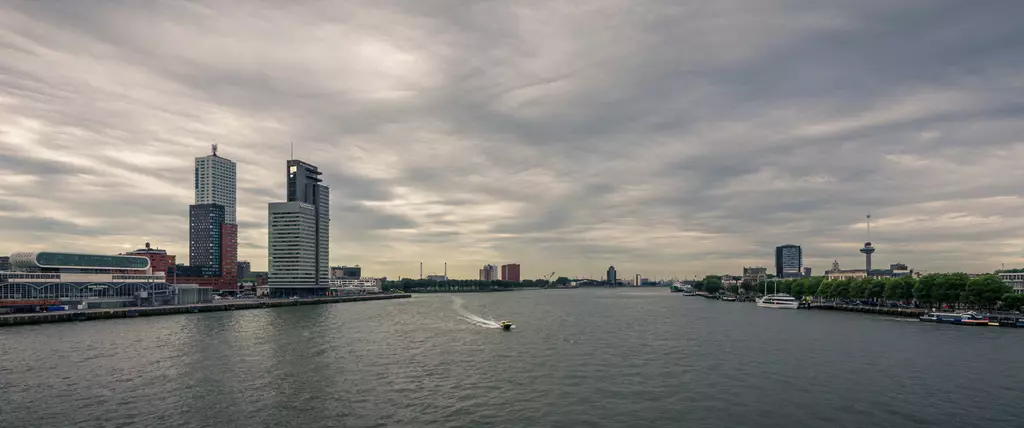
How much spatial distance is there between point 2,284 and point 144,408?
135m

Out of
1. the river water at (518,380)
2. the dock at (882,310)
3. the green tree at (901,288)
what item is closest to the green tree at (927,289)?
the dock at (882,310)

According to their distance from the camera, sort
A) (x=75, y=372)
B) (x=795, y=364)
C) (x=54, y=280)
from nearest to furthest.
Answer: (x=75, y=372), (x=795, y=364), (x=54, y=280)

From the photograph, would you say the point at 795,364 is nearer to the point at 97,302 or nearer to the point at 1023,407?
the point at 1023,407

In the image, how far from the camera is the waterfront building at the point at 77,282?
146 metres

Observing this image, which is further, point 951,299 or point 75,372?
point 951,299

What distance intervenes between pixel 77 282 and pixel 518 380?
→ 171 meters

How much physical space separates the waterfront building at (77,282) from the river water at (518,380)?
60.7 metres

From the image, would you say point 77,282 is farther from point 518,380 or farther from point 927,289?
point 927,289

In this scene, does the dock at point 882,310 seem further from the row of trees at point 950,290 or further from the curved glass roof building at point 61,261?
the curved glass roof building at point 61,261

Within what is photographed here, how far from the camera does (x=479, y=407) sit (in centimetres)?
4691

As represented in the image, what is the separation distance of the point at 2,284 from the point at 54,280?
17899mm

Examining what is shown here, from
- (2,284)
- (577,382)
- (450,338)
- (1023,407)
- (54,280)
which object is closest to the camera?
(1023,407)

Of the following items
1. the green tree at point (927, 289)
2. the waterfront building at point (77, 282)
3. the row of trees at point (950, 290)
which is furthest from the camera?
the waterfront building at point (77, 282)

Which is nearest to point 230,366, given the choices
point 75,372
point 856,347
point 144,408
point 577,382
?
point 75,372
